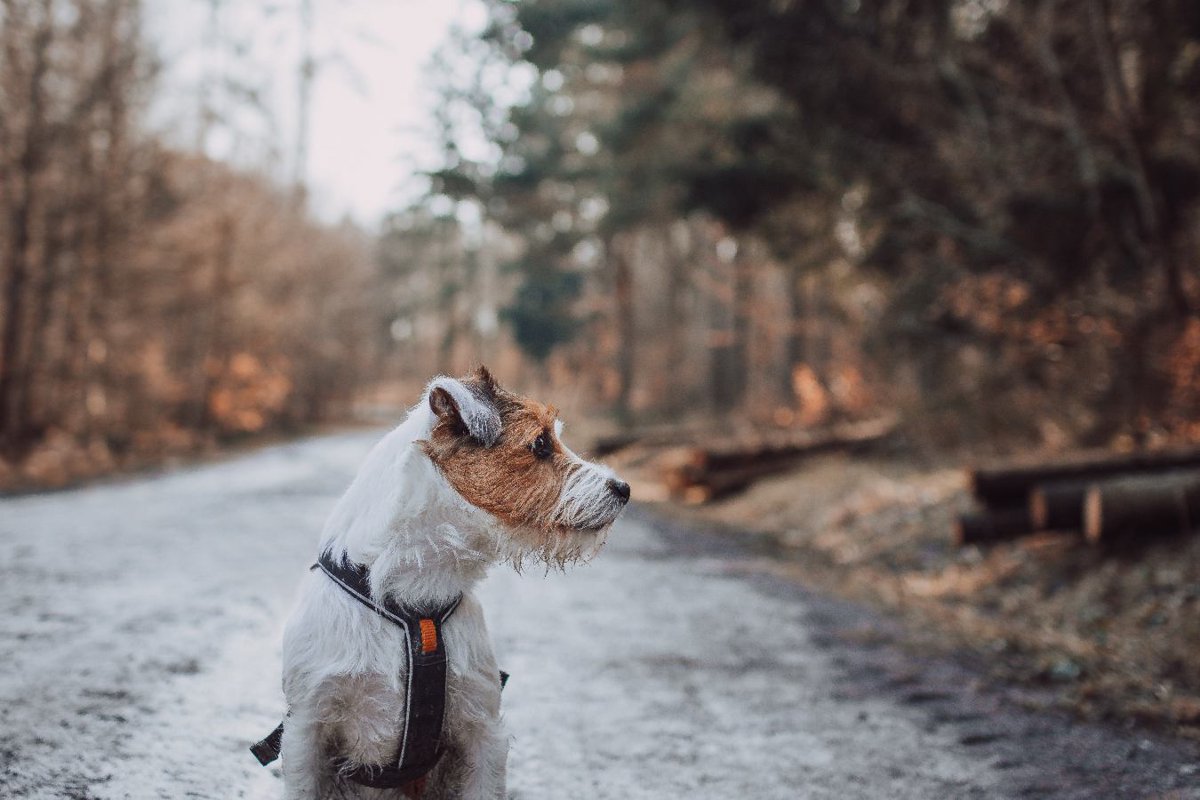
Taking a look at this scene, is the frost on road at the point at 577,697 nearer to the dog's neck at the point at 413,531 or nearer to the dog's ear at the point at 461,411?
the dog's neck at the point at 413,531

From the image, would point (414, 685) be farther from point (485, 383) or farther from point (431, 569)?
point (485, 383)

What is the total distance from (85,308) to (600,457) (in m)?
12.1

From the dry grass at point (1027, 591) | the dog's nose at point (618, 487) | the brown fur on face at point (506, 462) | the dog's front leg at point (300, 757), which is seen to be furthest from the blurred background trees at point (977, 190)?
the dog's front leg at point (300, 757)

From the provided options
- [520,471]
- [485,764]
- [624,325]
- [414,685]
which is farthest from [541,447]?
[624,325]

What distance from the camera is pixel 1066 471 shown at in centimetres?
849

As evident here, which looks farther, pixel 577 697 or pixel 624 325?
pixel 624 325

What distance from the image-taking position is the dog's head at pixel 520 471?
3.00 metres

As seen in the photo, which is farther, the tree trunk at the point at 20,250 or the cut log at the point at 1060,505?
the tree trunk at the point at 20,250

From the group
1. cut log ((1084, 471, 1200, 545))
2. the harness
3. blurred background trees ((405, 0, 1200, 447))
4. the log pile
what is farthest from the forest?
the harness

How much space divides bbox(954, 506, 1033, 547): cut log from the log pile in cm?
688

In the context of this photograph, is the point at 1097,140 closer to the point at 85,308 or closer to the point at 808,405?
the point at 808,405

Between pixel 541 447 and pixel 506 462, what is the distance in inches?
6.7

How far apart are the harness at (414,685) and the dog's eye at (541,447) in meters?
0.62

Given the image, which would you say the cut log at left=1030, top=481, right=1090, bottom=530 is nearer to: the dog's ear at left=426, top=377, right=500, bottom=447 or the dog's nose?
the dog's nose
